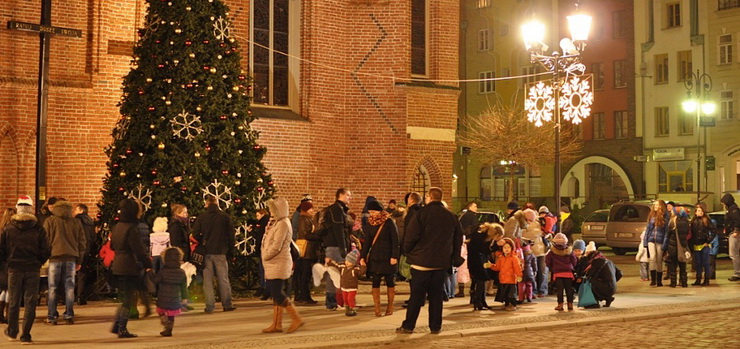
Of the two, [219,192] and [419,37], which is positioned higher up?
[419,37]

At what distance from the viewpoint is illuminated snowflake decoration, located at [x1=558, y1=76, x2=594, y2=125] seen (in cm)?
2013

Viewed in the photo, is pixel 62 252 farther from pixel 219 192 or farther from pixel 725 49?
pixel 725 49

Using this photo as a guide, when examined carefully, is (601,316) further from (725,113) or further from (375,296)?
(725,113)

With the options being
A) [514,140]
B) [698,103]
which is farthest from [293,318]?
[514,140]

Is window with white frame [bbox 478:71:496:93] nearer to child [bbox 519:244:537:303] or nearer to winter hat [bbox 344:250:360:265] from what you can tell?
child [bbox 519:244:537:303]

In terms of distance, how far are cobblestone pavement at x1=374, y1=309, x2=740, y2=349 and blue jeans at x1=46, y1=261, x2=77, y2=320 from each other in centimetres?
459

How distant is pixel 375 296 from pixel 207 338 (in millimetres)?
3220

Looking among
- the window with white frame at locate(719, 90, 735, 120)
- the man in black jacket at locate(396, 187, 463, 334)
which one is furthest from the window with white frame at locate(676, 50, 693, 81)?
the man in black jacket at locate(396, 187, 463, 334)

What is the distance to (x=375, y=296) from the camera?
15.3 meters

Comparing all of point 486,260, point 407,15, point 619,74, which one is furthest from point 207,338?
point 619,74

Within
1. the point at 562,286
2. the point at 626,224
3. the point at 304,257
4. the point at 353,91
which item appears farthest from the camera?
the point at 626,224

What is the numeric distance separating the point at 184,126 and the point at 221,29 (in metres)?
1.95

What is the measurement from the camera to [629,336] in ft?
43.7

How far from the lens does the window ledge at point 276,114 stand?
80.8 ft
